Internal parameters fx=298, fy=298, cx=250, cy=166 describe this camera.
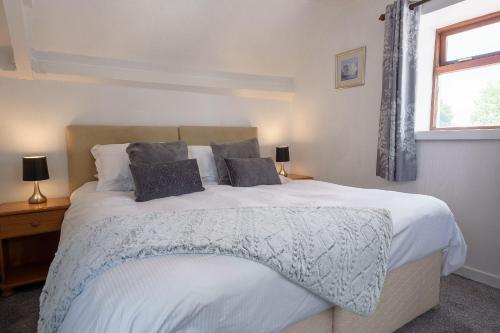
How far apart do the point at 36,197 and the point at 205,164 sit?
135 cm

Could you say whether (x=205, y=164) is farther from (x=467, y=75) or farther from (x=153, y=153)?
(x=467, y=75)

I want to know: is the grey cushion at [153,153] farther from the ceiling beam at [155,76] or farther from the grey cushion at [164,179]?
the ceiling beam at [155,76]

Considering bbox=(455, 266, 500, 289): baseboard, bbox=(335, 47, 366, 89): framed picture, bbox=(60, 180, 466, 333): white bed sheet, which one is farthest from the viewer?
bbox=(335, 47, 366, 89): framed picture

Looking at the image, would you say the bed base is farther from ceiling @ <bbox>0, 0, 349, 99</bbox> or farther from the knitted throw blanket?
ceiling @ <bbox>0, 0, 349, 99</bbox>

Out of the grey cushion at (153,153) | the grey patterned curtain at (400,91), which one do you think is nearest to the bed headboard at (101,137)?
the grey cushion at (153,153)

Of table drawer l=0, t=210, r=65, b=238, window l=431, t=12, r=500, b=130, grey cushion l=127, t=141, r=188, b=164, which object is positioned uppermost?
window l=431, t=12, r=500, b=130

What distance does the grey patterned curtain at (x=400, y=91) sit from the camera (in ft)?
8.02

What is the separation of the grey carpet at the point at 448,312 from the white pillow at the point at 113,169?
0.88m

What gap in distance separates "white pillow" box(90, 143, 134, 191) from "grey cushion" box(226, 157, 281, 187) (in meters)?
0.80

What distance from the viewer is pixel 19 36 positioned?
2.05 m

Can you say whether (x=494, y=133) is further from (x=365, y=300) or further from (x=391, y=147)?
(x=365, y=300)

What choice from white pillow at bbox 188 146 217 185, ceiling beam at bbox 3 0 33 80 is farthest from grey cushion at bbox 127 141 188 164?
ceiling beam at bbox 3 0 33 80

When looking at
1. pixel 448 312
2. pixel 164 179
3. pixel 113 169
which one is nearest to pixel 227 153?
pixel 164 179

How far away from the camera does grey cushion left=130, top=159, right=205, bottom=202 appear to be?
1958 millimetres
